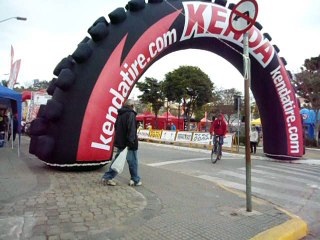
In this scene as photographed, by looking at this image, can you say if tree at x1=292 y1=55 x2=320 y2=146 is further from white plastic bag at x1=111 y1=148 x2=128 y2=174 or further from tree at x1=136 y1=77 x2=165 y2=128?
white plastic bag at x1=111 y1=148 x2=128 y2=174

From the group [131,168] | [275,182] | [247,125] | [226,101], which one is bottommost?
[275,182]

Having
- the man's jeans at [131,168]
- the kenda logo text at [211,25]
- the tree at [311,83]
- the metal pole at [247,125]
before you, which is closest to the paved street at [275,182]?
the metal pole at [247,125]

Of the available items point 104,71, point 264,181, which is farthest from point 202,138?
point 104,71

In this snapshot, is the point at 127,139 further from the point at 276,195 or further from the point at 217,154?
the point at 217,154

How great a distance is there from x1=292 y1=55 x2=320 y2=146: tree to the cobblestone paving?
22.0m

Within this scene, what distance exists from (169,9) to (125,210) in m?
6.30

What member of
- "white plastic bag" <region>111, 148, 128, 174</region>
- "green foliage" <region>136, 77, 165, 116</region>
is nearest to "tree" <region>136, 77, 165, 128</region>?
"green foliage" <region>136, 77, 165, 116</region>

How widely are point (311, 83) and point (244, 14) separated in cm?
2200

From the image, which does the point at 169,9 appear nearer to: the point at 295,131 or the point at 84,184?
the point at 84,184

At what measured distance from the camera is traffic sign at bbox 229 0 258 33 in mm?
5379

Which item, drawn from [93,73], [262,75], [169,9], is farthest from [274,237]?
[262,75]

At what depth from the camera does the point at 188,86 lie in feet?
124

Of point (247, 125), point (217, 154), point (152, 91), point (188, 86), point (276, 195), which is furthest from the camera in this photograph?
point (152, 91)

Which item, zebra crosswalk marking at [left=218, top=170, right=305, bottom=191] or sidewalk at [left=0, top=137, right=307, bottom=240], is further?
zebra crosswalk marking at [left=218, top=170, right=305, bottom=191]
